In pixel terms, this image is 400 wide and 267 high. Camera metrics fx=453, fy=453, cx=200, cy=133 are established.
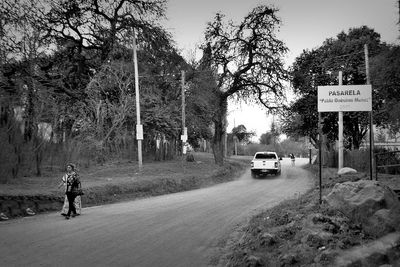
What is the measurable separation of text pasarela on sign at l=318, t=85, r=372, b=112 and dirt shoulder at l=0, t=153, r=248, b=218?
9.86 m

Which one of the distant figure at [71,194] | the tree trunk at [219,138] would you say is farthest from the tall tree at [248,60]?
the distant figure at [71,194]

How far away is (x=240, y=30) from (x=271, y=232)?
32228mm

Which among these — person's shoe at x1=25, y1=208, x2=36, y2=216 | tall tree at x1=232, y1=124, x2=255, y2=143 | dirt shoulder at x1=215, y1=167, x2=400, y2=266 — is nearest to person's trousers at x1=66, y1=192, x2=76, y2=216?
person's shoe at x1=25, y1=208, x2=36, y2=216

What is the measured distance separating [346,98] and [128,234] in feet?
28.0

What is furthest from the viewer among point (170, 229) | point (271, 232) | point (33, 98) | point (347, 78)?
point (347, 78)

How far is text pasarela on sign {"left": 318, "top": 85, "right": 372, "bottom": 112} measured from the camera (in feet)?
41.3

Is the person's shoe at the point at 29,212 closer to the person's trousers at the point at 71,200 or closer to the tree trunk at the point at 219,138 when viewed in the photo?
the person's trousers at the point at 71,200

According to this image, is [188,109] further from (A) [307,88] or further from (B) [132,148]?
(A) [307,88]

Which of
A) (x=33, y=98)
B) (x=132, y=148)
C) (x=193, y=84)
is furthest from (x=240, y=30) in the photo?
(x=33, y=98)

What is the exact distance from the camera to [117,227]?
12.9 metres

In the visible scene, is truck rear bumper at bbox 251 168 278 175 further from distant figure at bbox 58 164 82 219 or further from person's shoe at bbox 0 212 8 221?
person's shoe at bbox 0 212 8 221

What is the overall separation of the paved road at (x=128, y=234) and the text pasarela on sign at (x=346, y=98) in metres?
4.66

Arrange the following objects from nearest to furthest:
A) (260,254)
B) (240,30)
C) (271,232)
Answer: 1. (260,254)
2. (271,232)
3. (240,30)

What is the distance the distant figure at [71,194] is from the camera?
15.2 meters
